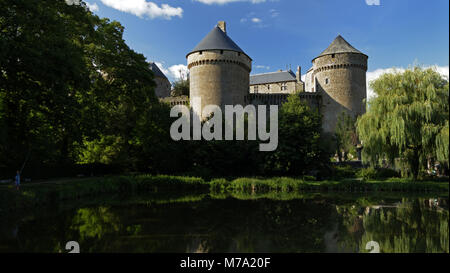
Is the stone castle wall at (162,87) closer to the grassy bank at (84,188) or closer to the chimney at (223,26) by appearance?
the chimney at (223,26)

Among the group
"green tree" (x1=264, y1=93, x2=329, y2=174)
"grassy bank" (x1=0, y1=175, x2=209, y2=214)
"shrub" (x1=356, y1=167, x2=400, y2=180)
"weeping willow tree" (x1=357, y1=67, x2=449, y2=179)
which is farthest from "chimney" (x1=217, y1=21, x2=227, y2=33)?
"shrub" (x1=356, y1=167, x2=400, y2=180)

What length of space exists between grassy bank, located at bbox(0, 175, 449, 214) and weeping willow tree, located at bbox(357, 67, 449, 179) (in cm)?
126

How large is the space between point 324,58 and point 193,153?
18.1 meters

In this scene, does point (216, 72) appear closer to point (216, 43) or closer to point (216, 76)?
point (216, 76)

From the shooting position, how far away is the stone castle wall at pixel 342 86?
3056 cm

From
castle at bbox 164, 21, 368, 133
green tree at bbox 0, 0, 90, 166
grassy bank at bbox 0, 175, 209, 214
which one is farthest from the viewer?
castle at bbox 164, 21, 368, 133

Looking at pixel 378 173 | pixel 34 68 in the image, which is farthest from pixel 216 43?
pixel 34 68

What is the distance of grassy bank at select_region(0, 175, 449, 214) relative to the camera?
14019 millimetres

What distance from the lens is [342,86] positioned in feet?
101

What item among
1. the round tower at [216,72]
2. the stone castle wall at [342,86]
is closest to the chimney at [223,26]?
the round tower at [216,72]

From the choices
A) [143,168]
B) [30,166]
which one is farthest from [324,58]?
[30,166]

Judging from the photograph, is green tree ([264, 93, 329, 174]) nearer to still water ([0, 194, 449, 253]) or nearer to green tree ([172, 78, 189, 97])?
still water ([0, 194, 449, 253])
